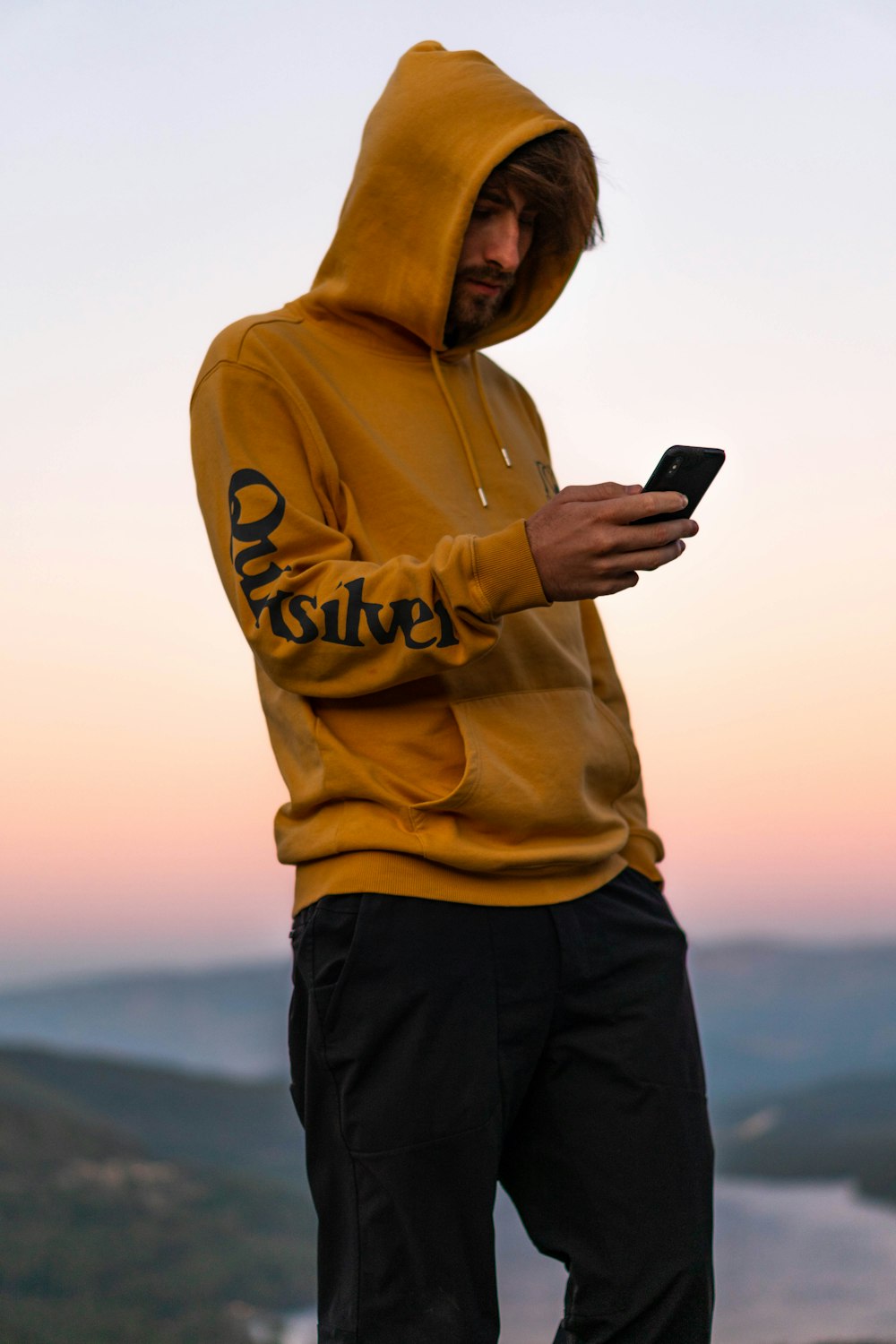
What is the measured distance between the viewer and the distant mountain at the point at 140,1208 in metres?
8.14

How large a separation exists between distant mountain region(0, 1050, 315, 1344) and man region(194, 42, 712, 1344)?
19.9ft

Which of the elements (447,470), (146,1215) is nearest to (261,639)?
(447,470)

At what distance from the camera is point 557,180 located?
5.55 ft

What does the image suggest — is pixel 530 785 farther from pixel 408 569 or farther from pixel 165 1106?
pixel 165 1106

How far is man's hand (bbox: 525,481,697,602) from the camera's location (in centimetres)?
127

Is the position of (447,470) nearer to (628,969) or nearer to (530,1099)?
(628,969)

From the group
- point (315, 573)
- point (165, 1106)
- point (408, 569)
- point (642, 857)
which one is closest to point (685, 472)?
point (408, 569)

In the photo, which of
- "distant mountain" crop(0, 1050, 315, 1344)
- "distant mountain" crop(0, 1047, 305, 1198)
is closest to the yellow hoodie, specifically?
"distant mountain" crop(0, 1050, 315, 1344)

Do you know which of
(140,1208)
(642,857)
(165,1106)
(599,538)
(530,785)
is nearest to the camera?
(599,538)

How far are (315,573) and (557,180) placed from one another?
0.72 metres

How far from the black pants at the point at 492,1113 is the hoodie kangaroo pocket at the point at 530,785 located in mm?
77

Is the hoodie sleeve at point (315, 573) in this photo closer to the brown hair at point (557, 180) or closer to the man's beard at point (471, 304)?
the man's beard at point (471, 304)

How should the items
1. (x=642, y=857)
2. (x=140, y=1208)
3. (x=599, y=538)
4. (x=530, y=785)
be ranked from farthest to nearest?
(x=140, y=1208), (x=642, y=857), (x=530, y=785), (x=599, y=538)

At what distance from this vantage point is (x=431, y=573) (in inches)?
52.3
